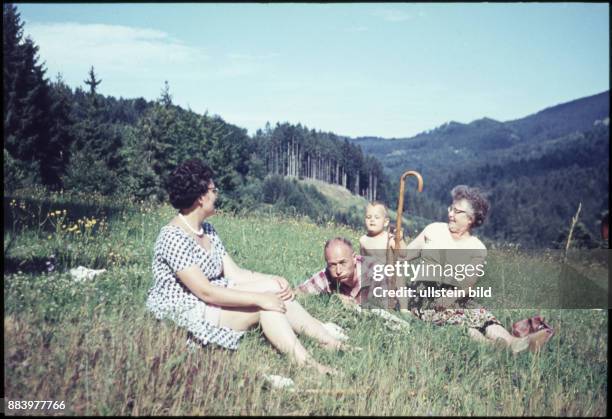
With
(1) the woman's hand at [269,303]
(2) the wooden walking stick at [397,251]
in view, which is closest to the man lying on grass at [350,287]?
(2) the wooden walking stick at [397,251]

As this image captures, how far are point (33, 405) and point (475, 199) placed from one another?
4.22 m

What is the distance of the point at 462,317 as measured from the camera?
479 centimetres

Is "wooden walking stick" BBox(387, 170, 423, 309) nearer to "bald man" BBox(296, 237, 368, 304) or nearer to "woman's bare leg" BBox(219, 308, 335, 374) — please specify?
"bald man" BBox(296, 237, 368, 304)

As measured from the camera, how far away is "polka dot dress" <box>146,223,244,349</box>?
3.40 m

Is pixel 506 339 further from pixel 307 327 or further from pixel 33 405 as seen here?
pixel 33 405

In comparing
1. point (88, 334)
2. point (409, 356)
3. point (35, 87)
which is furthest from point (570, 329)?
point (35, 87)

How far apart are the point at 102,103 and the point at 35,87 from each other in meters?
20.3

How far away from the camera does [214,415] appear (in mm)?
2645

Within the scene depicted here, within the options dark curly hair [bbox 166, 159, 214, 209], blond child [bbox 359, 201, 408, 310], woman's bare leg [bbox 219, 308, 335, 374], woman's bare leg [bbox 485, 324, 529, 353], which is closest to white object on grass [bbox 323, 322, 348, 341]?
woman's bare leg [bbox 219, 308, 335, 374]

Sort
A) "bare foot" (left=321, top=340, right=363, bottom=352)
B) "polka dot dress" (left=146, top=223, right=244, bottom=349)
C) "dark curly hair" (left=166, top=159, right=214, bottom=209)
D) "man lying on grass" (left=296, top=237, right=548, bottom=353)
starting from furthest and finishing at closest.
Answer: "man lying on grass" (left=296, top=237, right=548, bottom=353)
"bare foot" (left=321, top=340, right=363, bottom=352)
"dark curly hair" (left=166, top=159, right=214, bottom=209)
"polka dot dress" (left=146, top=223, right=244, bottom=349)

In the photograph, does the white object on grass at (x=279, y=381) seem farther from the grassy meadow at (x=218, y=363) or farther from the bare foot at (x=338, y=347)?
the bare foot at (x=338, y=347)

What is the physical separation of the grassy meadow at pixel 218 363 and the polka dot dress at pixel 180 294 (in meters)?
0.11

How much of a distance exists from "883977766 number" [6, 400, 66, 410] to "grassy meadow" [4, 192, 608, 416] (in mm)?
32

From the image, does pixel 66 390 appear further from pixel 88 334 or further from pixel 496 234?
pixel 496 234
